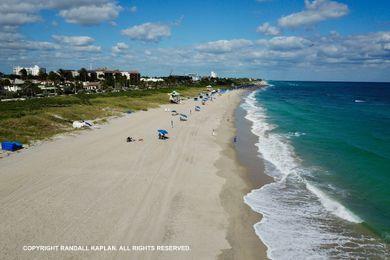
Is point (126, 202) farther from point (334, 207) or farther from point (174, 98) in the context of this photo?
point (174, 98)

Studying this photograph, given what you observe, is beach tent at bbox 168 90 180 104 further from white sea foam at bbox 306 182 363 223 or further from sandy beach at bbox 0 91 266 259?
white sea foam at bbox 306 182 363 223

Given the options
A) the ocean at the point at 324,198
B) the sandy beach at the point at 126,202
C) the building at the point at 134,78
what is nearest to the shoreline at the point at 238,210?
the sandy beach at the point at 126,202

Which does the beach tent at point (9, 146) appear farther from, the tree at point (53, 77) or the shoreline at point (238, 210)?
the tree at point (53, 77)

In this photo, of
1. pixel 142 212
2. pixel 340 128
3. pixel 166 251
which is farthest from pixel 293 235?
pixel 340 128

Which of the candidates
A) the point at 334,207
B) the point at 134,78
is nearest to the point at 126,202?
the point at 334,207

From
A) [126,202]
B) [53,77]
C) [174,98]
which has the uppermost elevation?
[53,77]

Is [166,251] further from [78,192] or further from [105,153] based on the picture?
[105,153]

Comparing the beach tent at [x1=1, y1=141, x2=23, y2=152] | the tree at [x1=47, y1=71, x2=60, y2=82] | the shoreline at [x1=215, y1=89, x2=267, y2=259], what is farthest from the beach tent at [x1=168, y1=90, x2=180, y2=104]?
the tree at [x1=47, y1=71, x2=60, y2=82]

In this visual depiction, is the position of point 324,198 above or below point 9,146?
below
